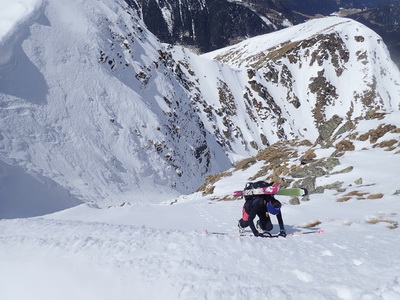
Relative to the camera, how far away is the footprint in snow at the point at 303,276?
371 centimetres

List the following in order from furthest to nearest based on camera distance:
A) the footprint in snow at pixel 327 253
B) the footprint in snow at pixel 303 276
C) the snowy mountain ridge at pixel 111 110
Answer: the snowy mountain ridge at pixel 111 110 < the footprint in snow at pixel 327 253 < the footprint in snow at pixel 303 276

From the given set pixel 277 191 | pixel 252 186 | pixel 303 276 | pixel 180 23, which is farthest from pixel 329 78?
pixel 180 23

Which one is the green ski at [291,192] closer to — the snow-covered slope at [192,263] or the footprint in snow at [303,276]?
the snow-covered slope at [192,263]

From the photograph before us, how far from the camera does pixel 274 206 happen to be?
6609 millimetres

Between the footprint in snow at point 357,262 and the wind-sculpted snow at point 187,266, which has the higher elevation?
the wind-sculpted snow at point 187,266

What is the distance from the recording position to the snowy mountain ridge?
19.5 metres

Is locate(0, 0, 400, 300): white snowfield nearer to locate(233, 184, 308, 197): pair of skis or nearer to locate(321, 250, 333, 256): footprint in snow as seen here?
locate(321, 250, 333, 256): footprint in snow

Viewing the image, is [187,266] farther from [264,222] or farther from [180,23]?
[180,23]

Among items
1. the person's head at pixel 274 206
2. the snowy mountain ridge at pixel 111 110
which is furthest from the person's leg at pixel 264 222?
the snowy mountain ridge at pixel 111 110

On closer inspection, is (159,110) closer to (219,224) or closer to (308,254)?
(219,224)

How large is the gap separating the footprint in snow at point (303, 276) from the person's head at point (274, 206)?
8.87 feet

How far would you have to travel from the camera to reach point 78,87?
945 inches

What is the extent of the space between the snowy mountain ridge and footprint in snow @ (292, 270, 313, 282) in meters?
16.6

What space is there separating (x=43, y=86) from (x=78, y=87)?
8.89 ft
